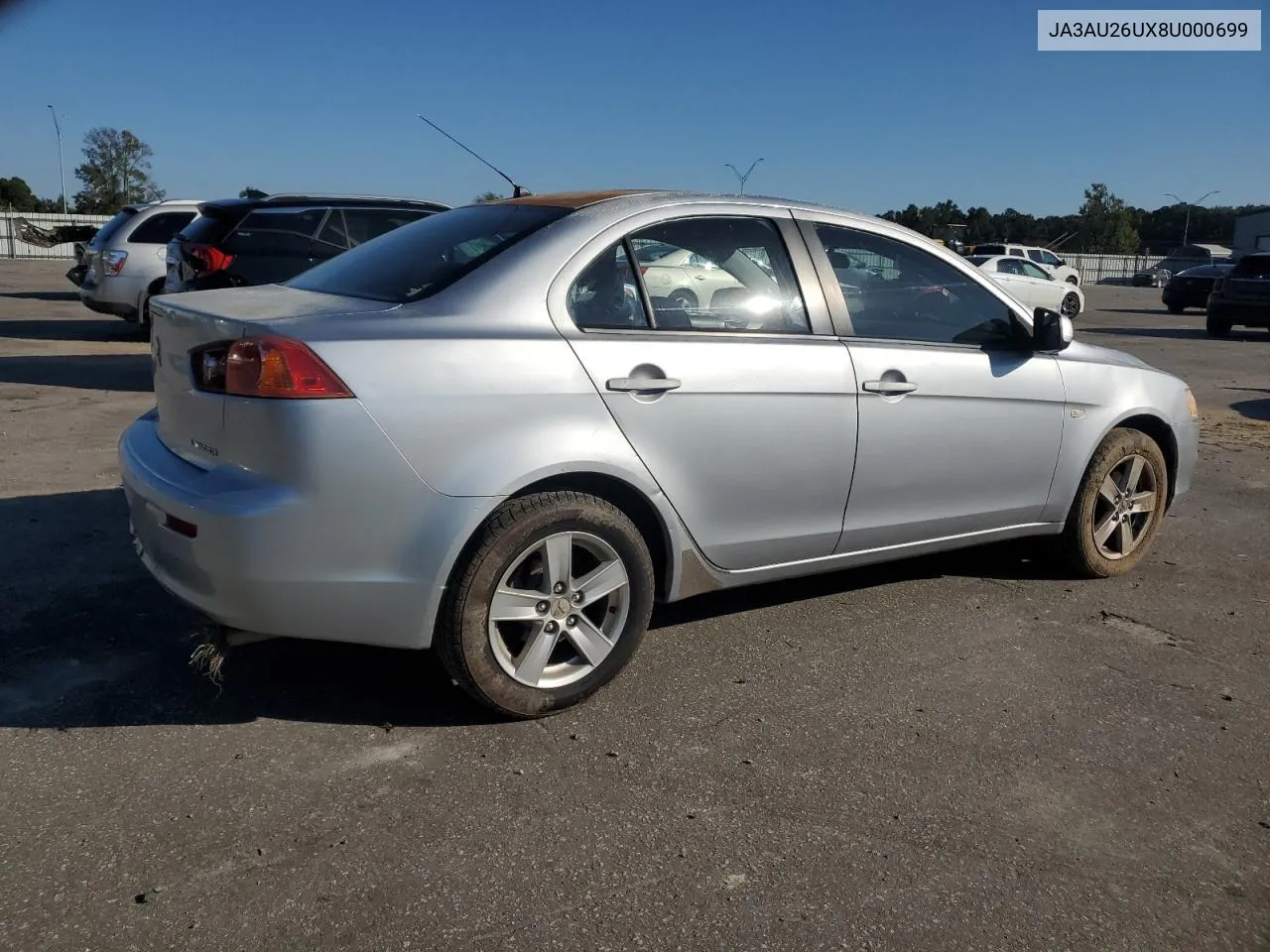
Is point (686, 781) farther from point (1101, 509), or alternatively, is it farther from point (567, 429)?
point (1101, 509)

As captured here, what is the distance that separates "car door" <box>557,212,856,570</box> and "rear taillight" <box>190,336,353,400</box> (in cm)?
78

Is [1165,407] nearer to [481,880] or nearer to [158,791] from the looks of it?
[481,880]

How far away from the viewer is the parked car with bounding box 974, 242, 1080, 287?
30.4 m

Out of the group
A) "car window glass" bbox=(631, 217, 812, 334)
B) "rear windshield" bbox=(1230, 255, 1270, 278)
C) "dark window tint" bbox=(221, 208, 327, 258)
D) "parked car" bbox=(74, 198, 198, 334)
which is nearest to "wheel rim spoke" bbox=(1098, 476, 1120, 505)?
"car window glass" bbox=(631, 217, 812, 334)

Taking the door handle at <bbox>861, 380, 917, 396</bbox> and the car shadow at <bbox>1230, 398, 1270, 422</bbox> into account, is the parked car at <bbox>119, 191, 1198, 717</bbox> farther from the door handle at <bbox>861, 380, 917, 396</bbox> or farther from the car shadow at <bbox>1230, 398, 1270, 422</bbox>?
the car shadow at <bbox>1230, 398, 1270, 422</bbox>

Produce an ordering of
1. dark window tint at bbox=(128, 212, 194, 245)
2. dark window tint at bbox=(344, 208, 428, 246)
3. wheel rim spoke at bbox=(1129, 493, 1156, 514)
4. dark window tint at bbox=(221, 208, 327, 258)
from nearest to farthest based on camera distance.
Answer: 1. wheel rim spoke at bbox=(1129, 493, 1156, 514)
2. dark window tint at bbox=(221, 208, 327, 258)
3. dark window tint at bbox=(344, 208, 428, 246)
4. dark window tint at bbox=(128, 212, 194, 245)

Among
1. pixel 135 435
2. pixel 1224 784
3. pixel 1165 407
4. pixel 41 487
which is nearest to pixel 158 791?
pixel 135 435

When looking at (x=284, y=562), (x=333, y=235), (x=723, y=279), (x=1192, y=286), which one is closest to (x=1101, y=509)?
(x=723, y=279)

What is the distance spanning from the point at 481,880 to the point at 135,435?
6.81 ft

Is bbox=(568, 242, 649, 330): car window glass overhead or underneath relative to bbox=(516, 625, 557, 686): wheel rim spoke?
overhead

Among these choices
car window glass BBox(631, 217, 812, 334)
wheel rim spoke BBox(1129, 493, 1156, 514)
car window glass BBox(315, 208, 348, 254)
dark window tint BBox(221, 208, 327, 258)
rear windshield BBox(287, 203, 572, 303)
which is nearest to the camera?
rear windshield BBox(287, 203, 572, 303)

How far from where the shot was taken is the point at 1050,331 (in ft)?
15.3

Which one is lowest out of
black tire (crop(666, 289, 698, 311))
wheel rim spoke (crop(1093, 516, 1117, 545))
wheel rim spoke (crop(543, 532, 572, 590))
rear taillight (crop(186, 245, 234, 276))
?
wheel rim spoke (crop(1093, 516, 1117, 545))

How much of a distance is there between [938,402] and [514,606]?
1.93m
